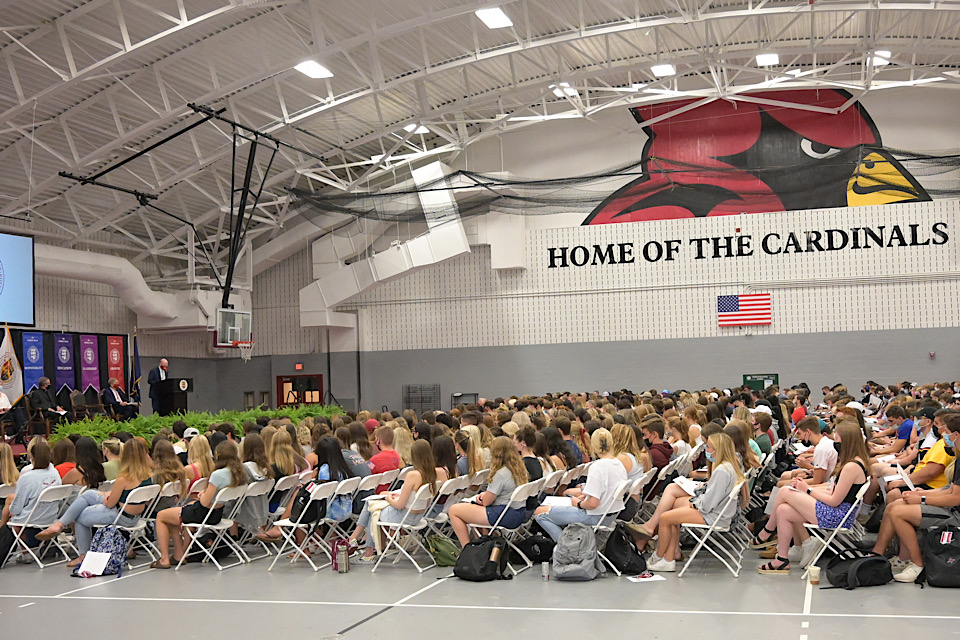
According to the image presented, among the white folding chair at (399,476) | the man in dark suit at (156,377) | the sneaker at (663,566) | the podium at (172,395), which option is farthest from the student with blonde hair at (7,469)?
the man in dark suit at (156,377)

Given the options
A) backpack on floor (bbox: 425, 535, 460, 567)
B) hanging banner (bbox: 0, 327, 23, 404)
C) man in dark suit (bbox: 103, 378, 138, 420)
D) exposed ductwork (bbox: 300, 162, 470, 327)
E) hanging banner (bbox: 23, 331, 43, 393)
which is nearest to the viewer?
backpack on floor (bbox: 425, 535, 460, 567)

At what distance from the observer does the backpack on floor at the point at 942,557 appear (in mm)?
6262

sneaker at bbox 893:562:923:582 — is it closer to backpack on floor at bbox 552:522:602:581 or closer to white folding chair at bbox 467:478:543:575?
backpack on floor at bbox 552:522:602:581

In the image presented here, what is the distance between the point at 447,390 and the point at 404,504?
18.0 meters

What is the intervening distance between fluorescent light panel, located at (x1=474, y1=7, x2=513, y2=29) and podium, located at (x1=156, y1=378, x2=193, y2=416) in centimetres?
1042

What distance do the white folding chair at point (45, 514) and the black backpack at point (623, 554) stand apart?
5.19m

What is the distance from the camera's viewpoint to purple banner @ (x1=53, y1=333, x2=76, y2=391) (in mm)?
21625

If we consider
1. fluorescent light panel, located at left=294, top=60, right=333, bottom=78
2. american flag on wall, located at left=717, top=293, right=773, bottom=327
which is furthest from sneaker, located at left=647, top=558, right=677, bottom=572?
american flag on wall, located at left=717, top=293, right=773, bottom=327

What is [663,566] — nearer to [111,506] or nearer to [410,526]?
[410,526]

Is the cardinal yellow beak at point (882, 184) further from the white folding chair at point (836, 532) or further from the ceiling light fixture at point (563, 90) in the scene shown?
the white folding chair at point (836, 532)

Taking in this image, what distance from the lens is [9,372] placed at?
1789 centimetres

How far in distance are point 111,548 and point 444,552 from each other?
303 cm

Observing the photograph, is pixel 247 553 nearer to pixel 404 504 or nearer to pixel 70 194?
pixel 404 504

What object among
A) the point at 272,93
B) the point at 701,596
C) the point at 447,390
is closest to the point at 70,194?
the point at 272,93
